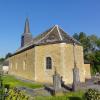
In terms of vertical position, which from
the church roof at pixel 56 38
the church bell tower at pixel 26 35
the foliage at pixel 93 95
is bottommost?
the foliage at pixel 93 95

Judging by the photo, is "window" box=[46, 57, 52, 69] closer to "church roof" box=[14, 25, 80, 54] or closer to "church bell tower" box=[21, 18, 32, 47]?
"church roof" box=[14, 25, 80, 54]

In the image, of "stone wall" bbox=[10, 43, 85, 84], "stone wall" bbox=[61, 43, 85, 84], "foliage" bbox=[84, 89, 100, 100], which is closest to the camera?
"foliage" bbox=[84, 89, 100, 100]

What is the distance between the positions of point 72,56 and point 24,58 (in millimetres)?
9015

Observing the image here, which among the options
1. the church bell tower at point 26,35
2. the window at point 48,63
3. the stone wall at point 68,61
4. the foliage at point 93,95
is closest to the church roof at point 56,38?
the stone wall at point 68,61

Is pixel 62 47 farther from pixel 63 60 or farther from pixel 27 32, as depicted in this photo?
pixel 27 32

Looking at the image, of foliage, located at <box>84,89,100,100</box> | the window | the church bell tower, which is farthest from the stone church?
the church bell tower

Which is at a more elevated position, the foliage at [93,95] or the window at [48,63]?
the window at [48,63]

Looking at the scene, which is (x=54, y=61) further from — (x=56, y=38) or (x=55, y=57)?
(x=56, y=38)

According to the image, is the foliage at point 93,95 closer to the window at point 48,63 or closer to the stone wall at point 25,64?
the window at point 48,63

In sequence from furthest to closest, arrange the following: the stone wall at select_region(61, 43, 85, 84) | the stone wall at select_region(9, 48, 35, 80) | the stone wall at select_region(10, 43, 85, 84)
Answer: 1. the stone wall at select_region(9, 48, 35, 80)
2. the stone wall at select_region(10, 43, 85, 84)
3. the stone wall at select_region(61, 43, 85, 84)

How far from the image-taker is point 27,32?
41.1 metres

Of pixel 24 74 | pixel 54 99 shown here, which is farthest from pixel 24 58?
pixel 54 99

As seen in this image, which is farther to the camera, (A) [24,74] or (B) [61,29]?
(A) [24,74]

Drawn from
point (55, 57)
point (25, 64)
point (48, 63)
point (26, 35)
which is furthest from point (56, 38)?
point (26, 35)
